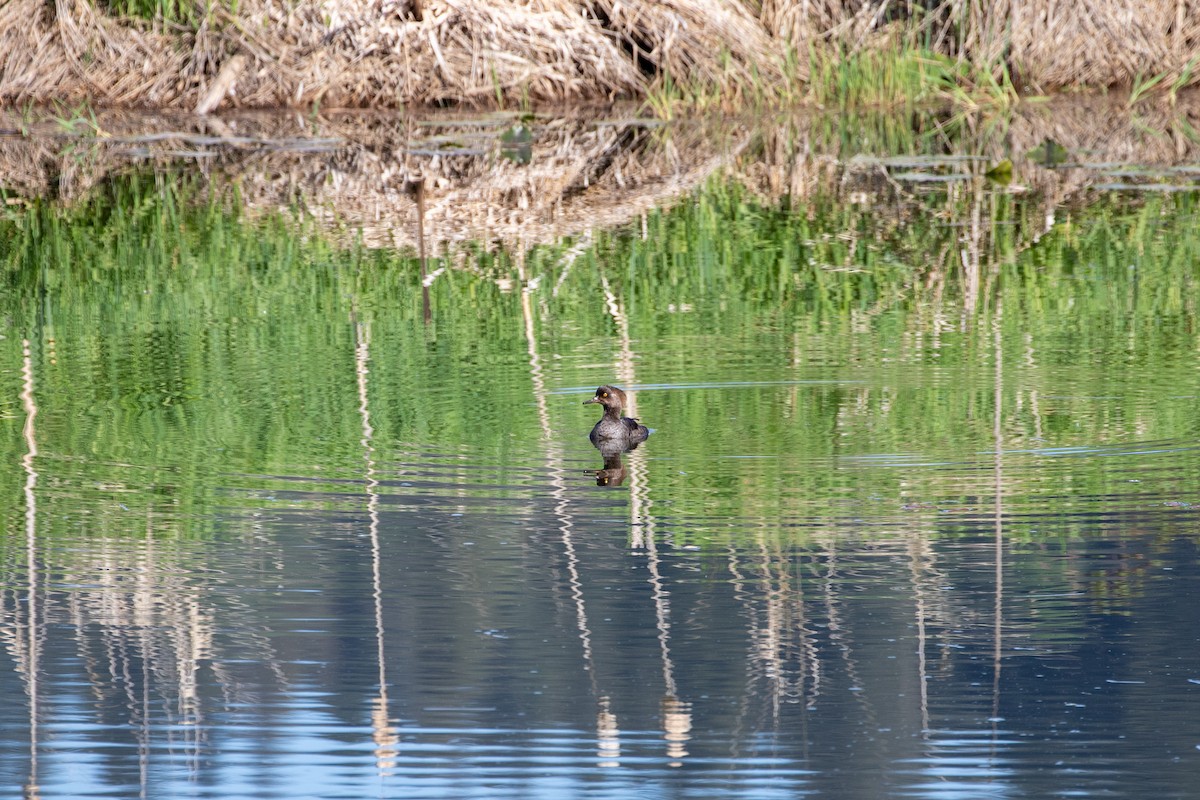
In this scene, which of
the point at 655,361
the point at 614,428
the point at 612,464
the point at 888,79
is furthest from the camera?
the point at 888,79

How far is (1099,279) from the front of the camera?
991 centimetres

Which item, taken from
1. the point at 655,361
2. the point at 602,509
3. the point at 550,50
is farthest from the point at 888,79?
the point at 602,509

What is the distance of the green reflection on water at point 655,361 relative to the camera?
21.1 ft

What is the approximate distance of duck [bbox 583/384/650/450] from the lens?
6.78 meters

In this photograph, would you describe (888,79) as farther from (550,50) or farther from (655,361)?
(655,361)

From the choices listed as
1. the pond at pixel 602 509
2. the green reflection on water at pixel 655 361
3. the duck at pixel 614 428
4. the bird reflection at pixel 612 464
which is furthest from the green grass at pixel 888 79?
the bird reflection at pixel 612 464

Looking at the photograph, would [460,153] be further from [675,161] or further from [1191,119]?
[1191,119]

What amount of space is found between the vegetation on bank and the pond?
21.2 feet

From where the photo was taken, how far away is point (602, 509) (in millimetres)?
6145

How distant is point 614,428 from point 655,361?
1.51 metres

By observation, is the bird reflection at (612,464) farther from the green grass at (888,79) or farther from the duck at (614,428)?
the green grass at (888,79)

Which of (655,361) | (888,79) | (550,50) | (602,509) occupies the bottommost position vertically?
(602,509)

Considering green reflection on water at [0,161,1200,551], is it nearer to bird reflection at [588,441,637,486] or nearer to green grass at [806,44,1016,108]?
bird reflection at [588,441,637,486]

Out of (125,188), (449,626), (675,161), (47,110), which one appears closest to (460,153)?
(675,161)
